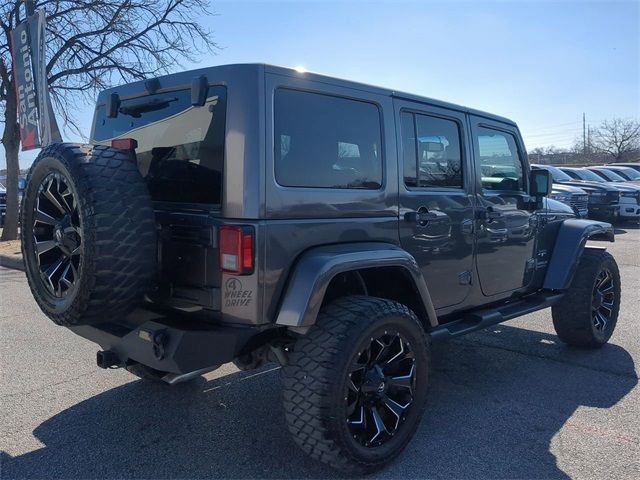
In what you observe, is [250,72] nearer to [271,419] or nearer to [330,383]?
[330,383]

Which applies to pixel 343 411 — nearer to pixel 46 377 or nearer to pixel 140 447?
pixel 140 447

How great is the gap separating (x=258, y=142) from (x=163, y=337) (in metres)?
1.05

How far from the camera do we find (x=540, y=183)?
180 inches

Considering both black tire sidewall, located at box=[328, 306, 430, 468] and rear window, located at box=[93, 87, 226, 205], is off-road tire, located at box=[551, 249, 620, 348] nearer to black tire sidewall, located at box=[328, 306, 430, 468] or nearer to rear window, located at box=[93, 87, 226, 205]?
black tire sidewall, located at box=[328, 306, 430, 468]

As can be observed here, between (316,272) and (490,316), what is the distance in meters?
1.88

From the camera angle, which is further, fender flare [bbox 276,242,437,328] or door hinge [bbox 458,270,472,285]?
door hinge [bbox 458,270,472,285]

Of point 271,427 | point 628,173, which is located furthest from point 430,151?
point 628,173

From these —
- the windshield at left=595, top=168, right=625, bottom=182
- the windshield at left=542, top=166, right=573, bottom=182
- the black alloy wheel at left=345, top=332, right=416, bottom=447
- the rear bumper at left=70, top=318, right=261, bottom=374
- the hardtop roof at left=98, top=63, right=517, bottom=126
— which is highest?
the windshield at left=595, top=168, right=625, bottom=182

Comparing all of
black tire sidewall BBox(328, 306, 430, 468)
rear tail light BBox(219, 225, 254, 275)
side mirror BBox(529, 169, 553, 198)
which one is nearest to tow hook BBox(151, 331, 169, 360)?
rear tail light BBox(219, 225, 254, 275)

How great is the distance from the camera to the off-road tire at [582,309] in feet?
15.6

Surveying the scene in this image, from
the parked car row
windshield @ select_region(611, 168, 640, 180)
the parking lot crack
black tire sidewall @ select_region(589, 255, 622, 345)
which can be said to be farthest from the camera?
windshield @ select_region(611, 168, 640, 180)

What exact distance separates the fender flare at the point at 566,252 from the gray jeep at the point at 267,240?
5.04ft

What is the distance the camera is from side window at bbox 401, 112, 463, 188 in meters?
3.47

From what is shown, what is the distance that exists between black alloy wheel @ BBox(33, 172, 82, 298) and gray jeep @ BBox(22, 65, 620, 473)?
10 millimetres
